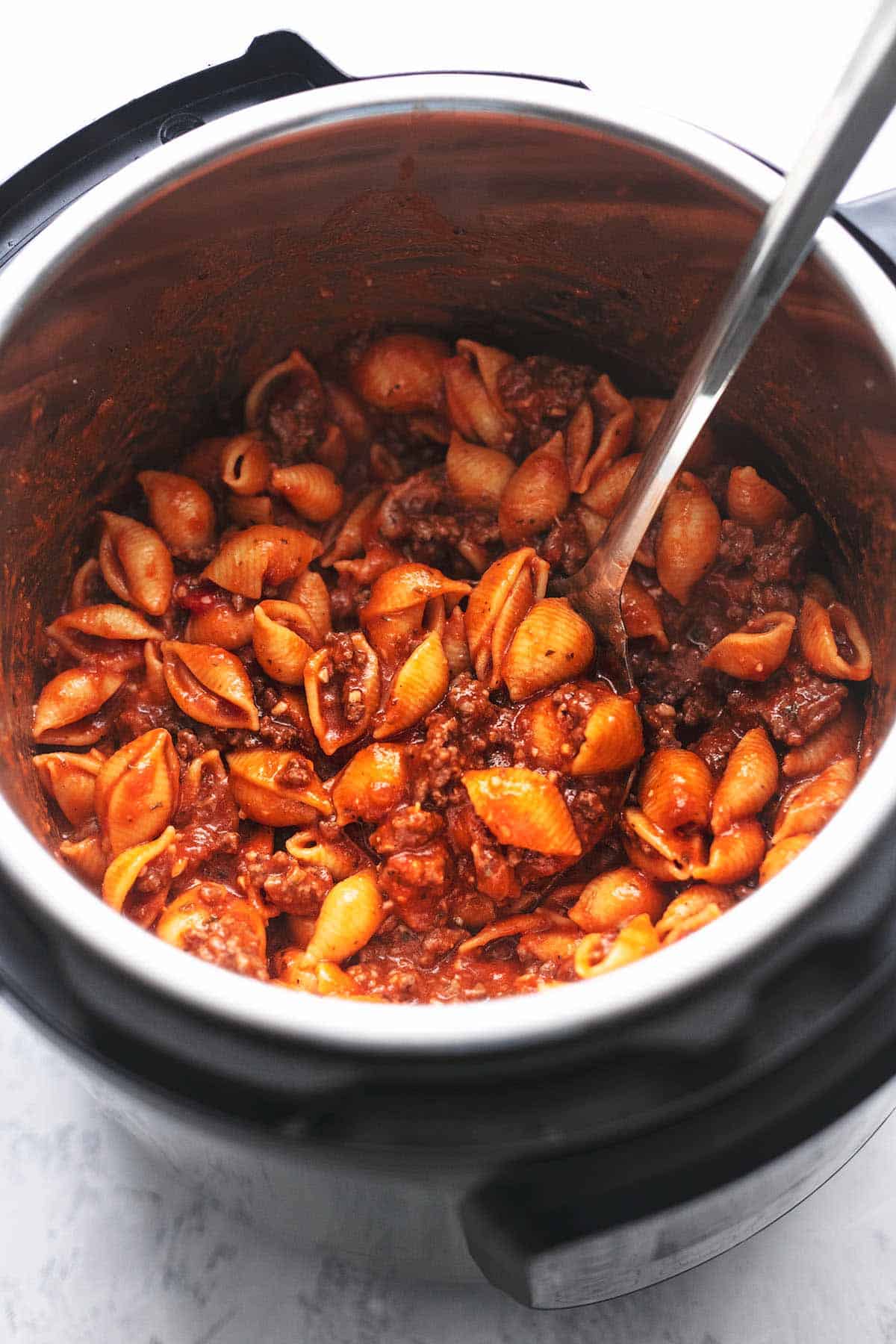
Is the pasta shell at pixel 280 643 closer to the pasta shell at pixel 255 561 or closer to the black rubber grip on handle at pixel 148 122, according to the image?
the pasta shell at pixel 255 561

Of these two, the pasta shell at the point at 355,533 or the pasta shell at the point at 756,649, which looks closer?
the pasta shell at the point at 756,649

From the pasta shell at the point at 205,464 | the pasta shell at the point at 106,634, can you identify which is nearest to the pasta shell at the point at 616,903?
the pasta shell at the point at 106,634

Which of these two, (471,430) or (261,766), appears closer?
(261,766)

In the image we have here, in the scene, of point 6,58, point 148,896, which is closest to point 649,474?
point 148,896

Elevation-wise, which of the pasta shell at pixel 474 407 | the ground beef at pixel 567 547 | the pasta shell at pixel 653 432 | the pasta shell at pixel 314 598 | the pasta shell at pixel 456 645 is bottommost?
the pasta shell at pixel 314 598

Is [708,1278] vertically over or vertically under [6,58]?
under

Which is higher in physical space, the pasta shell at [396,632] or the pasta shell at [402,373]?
the pasta shell at [402,373]

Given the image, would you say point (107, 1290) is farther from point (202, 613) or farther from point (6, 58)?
point (6, 58)
